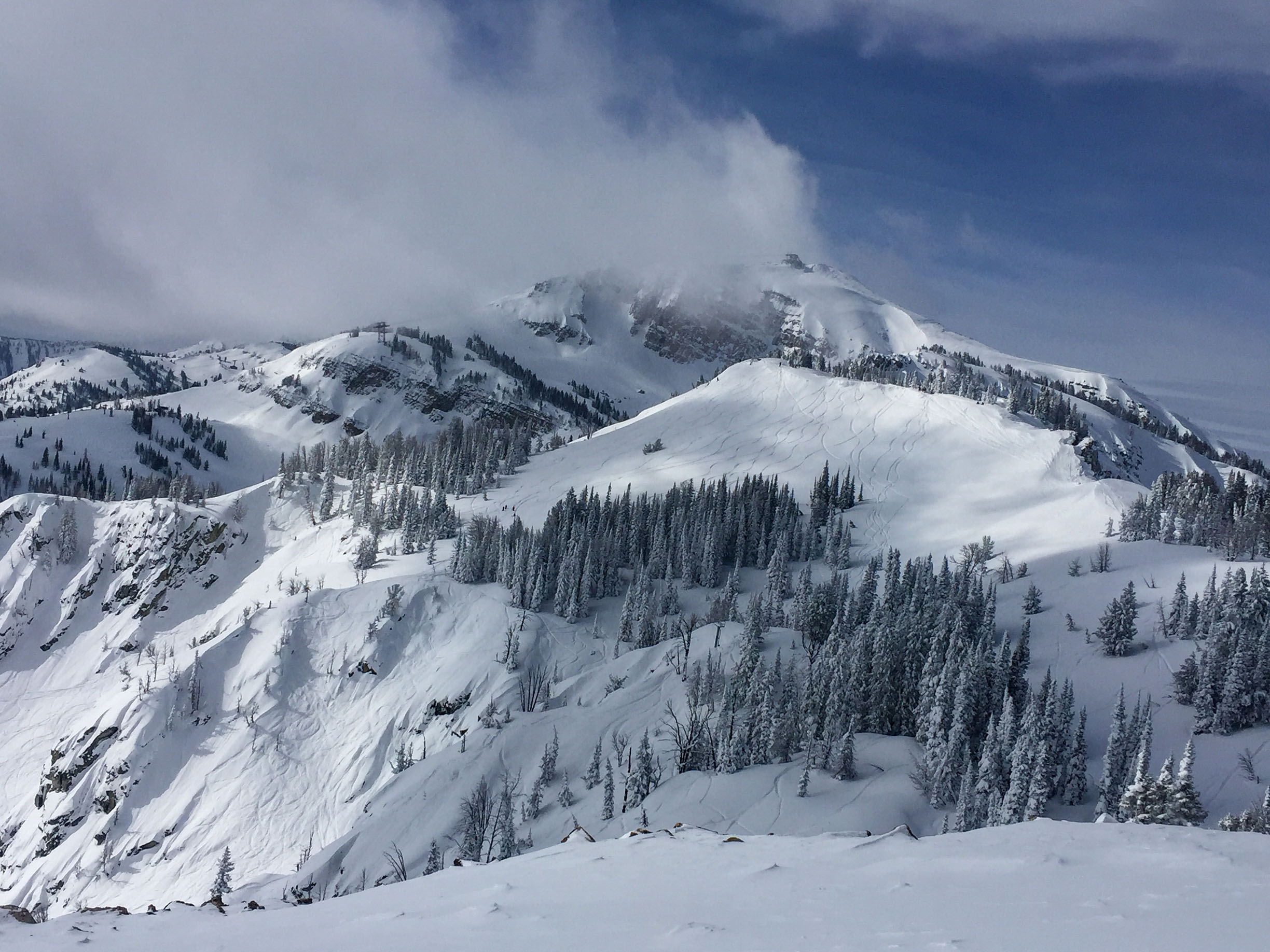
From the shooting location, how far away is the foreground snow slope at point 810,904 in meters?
8.55

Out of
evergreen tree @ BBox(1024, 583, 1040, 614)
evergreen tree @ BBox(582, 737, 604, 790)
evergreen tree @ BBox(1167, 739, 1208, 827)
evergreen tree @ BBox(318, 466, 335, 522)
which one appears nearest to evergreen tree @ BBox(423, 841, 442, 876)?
evergreen tree @ BBox(582, 737, 604, 790)

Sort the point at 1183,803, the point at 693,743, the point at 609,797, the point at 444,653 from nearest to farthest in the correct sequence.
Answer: the point at 1183,803 → the point at 609,797 → the point at 693,743 → the point at 444,653

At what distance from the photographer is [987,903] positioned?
9.58 metres

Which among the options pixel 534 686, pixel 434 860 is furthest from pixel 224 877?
pixel 534 686

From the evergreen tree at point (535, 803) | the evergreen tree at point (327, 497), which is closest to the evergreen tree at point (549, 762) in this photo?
the evergreen tree at point (535, 803)

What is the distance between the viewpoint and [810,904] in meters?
9.99

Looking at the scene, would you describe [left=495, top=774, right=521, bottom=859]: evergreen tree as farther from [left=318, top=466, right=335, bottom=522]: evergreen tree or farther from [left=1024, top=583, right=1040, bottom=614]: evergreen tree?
[left=318, top=466, right=335, bottom=522]: evergreen tree

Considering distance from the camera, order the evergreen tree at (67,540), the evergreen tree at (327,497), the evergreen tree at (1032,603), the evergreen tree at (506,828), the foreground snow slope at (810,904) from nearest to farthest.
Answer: the foreground snow slope at (810,904)
the evergreen tree at (506,828)
the evergreen tree at (1032,603)
the evergreen tree at (67,540)
the evergreen tree at (327,497)

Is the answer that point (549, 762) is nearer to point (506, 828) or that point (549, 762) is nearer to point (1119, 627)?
point (506, 828)

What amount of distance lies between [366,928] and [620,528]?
9172cm

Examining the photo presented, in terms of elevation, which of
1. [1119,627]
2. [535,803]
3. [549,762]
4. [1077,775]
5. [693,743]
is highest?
[1119,627]

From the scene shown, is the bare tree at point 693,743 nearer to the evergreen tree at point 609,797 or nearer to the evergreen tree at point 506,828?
the evergreen tree at point 609,797

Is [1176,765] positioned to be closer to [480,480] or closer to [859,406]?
[480,480]

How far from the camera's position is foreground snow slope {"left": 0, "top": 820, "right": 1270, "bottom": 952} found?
855 centimetres
